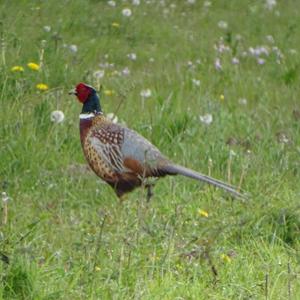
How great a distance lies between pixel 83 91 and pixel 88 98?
0.17 ft

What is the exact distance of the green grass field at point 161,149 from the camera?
514cm

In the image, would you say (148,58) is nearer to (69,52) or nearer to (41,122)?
(69,52)

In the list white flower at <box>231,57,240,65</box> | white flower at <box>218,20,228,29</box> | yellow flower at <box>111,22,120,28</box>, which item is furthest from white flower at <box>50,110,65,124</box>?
white flower at <box>218,20,228,29</box>

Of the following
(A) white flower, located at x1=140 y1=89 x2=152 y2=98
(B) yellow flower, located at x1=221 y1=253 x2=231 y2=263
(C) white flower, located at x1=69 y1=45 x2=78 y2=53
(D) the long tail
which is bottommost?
(C) white flower, located at x1=69 y1=45 x2=78 y2=53

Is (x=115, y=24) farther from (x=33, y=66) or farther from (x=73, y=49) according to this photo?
(x=33, y=66)

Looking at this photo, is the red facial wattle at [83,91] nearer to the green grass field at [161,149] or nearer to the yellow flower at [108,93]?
the green grass field at [161,149]

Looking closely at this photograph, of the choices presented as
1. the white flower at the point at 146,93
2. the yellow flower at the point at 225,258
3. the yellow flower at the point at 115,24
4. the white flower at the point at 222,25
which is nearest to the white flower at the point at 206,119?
the white flower at the point at 146,93

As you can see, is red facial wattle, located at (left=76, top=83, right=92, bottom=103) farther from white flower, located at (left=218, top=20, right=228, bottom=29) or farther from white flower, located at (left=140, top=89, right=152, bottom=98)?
white flower, located at (left=218, top=20, right=228, bottom=29)

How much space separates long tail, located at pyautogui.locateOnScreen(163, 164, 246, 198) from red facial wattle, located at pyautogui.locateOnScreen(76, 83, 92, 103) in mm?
813

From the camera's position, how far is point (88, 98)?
6957mm

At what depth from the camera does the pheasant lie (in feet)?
21.2

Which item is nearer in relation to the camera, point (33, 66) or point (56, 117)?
point (56, 117)

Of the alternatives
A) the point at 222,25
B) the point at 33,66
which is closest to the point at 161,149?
A: the point at 33,66

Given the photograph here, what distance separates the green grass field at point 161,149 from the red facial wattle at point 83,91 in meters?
0.45
